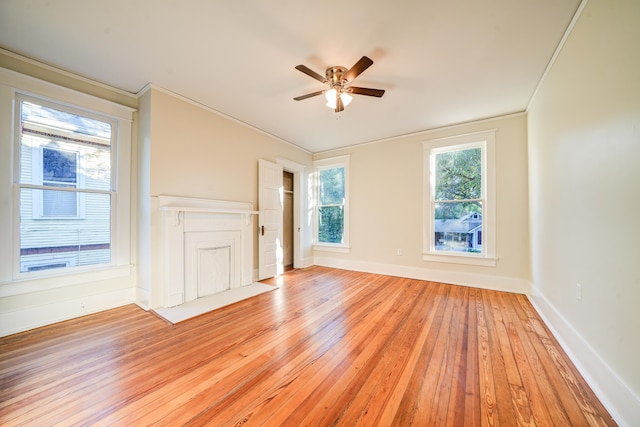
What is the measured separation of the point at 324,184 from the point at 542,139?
12.3 ft

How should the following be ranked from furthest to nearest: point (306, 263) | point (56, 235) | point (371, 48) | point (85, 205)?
point (306, 263) < point (85, 205) < point (56, 235) < point (371, 48)

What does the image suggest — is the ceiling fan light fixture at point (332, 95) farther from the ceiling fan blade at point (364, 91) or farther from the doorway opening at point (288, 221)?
the doorway opening at point (288, 221)

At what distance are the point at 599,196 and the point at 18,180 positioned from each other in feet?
16.2

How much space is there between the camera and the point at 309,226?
5.43 metres

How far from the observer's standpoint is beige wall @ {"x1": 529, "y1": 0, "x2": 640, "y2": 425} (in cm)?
126

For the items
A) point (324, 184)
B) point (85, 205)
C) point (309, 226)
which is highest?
point (324, 184)

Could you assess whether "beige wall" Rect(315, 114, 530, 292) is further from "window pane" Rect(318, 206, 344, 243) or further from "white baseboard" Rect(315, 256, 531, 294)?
"window pane" Rect(318, 206, 344, 243)

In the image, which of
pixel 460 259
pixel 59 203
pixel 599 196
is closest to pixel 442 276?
pixel 460 259

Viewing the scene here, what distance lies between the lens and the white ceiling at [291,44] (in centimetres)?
180

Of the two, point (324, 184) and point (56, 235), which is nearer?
point (56, 235)

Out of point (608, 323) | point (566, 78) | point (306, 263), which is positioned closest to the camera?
point (608, 323)

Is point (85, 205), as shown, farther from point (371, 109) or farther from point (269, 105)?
point (371, 109)

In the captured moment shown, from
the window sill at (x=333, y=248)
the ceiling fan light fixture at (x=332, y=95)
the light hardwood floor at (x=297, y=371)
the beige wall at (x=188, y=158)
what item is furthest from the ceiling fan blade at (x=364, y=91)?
the window sill at (x=333, y=248)

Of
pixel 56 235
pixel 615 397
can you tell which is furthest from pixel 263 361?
pixel 56 235
